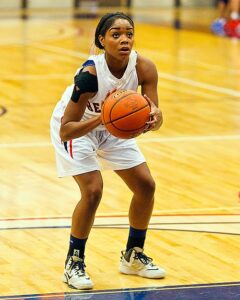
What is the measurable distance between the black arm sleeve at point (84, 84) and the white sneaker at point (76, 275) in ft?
3.25

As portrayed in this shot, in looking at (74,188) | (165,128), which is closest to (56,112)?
(74,188)

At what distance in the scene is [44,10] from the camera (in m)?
29.1

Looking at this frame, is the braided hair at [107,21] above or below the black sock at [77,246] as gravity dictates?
above

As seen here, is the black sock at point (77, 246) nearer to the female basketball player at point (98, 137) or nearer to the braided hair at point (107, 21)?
the female basketball player at point (98, 137)

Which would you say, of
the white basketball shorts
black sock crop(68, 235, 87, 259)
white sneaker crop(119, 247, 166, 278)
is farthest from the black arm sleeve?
white sneaker crop(119, 247, 166, 278)

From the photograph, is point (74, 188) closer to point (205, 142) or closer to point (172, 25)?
point (205, 142)

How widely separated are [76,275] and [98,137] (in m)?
0.85

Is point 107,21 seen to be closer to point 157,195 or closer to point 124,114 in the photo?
point 124,114

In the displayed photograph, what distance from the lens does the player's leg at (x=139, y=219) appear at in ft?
19.7

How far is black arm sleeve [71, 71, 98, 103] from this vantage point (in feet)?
18.9

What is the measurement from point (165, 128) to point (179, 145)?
3.09 ft

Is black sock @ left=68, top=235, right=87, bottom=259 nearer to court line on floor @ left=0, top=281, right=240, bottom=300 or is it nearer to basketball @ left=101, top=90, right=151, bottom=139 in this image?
court line on floor @ left=0, top=281, right=240, bottom=300

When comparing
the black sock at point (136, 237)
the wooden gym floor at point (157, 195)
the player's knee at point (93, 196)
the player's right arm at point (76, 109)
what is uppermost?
the player's right arm at point (76, 109)

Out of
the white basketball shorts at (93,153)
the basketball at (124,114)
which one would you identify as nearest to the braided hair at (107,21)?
the basketball at (124,114)
